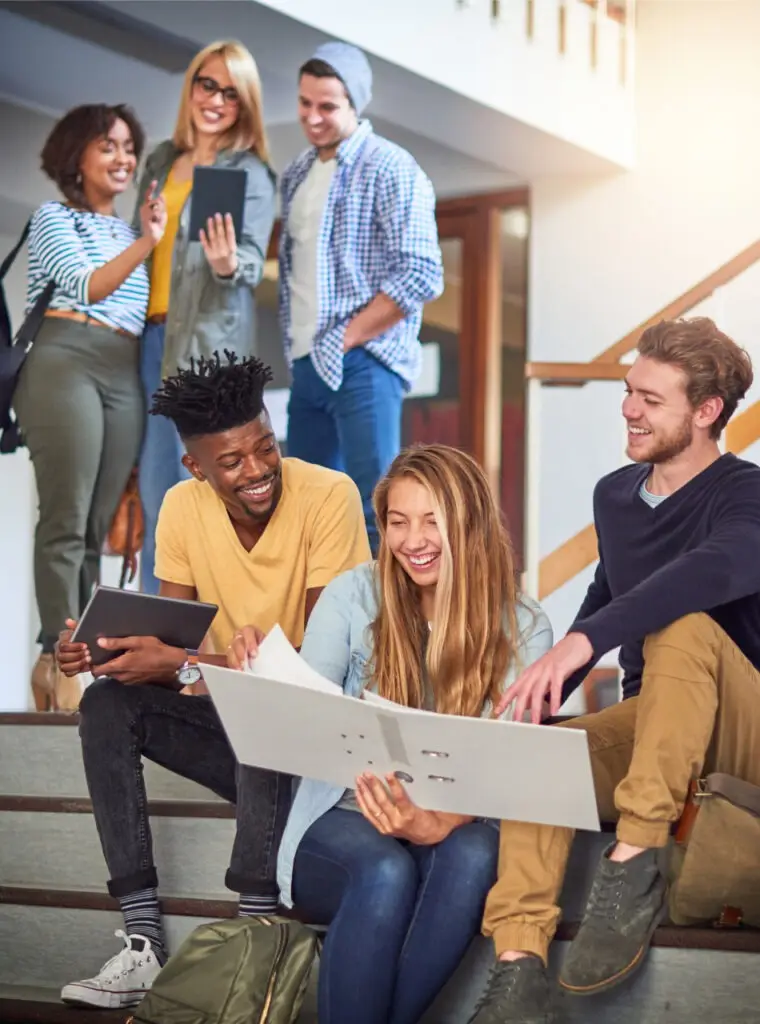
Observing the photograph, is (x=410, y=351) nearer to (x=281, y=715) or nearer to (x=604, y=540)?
(x=604, y=540)

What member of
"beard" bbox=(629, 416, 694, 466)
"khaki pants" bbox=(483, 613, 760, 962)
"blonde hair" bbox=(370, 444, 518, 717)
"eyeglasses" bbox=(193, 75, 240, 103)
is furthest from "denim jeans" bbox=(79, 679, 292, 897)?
"eyeglasses" bbox=(193, 75, 240, 103)

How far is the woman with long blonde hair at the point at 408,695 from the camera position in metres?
1.78

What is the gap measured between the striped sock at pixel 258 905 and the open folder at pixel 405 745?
244 millimetres

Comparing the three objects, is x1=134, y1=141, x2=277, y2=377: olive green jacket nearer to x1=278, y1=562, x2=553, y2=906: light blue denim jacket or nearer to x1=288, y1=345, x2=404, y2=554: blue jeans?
x1=288, y1=345, x2=404, y2=554: blue jeans

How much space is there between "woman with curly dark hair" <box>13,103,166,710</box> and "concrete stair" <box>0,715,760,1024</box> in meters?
0.61

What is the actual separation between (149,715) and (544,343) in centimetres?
265

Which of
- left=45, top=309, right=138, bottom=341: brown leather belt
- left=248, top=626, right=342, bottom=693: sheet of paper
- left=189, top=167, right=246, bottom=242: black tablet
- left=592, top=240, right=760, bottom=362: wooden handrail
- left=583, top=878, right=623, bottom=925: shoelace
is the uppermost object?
left=189, top=167, right=246, bottom=242: black tablet

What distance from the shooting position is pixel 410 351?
3.46m

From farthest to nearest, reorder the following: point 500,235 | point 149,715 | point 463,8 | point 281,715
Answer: point 500,235
point 463,8
point 149,715
point 281,715

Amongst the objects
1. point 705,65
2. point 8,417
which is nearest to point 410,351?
point 8,417

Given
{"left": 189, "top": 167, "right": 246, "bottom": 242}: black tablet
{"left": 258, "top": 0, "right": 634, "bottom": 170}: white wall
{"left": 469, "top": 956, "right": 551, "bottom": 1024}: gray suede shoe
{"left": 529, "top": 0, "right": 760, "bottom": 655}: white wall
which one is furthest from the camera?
{"left": 529, "top": 0, "right": 760, "bottom": 655}: white wall

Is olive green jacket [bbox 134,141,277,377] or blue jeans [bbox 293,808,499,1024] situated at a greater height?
olive green jacket [bbox 134,141,277,377]

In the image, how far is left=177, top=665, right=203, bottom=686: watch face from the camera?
7.14 ft

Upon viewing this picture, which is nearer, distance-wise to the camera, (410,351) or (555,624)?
(410,351)
